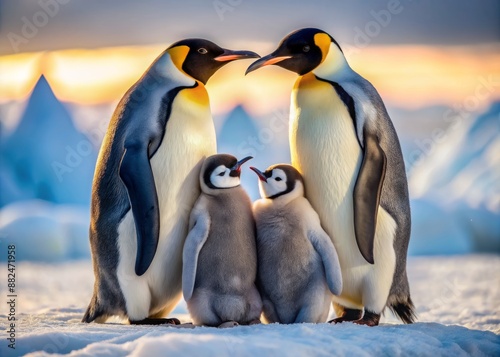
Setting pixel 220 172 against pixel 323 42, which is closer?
pixel 220 172

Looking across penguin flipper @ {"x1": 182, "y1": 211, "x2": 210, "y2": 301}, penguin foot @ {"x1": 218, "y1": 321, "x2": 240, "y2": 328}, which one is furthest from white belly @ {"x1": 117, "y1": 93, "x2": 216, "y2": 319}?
penguin foot @ {"x1": 218, "y1": 321, "x2": 240, "y2": 328}

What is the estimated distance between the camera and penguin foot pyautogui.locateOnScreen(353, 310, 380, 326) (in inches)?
111

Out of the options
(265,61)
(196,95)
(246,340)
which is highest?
(265,61)

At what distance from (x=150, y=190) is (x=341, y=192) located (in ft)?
2.28

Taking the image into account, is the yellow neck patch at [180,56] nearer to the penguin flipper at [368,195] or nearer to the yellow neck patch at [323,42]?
the yellow neck patch at [323,42]

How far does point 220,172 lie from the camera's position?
2.76m

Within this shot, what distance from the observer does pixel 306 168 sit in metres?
2.90

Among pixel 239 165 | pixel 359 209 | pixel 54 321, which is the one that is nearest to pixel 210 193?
pixel 239 165

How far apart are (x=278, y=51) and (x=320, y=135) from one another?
15.0 inches

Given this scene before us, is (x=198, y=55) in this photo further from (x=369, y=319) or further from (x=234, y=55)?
A: (x=369, y=319)

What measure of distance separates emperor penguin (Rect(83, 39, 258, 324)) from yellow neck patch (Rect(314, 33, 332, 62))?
0.79 feet

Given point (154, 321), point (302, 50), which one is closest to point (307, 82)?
point (302, 50)

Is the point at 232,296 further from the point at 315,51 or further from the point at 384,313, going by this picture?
the point at 315,51

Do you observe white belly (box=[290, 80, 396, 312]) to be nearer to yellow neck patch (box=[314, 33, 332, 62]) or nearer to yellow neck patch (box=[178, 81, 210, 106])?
yellow neck patch (box=[314, 33, 332, 62])
